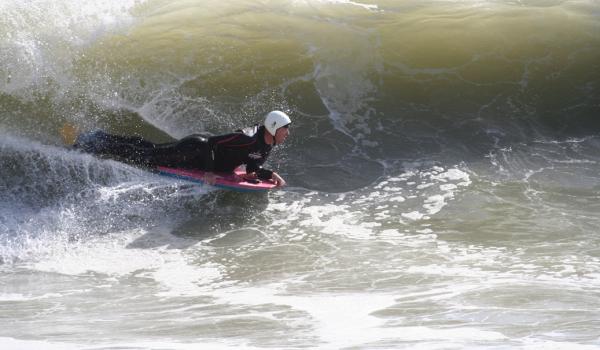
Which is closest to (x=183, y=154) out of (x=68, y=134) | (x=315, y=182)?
(x=68, y=134)

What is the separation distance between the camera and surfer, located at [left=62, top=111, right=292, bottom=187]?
30.1 feet

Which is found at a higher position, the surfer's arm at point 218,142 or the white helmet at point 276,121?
the white helmet at point 276,121

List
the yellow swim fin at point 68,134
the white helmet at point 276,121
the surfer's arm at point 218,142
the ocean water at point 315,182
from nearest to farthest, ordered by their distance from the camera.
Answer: the ocean water at point 315,182
the white helmet at point 276,121
the surfer's arm at point 218,142
the yellow swim fin at point 68,134

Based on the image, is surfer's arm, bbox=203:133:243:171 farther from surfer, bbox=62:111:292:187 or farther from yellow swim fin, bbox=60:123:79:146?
yellow swim fin, bbox=60:123:79:146

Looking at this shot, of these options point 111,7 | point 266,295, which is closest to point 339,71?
point 111,7

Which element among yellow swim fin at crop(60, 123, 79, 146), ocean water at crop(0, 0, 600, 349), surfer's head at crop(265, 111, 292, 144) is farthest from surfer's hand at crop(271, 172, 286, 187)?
yellow swim fin at crop(60, 123, 79, 146)

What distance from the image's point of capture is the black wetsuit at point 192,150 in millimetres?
9188

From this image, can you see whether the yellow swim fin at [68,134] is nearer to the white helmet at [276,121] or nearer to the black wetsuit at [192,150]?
the black wetsuit at [192,150]

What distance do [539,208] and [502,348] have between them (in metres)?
5.17

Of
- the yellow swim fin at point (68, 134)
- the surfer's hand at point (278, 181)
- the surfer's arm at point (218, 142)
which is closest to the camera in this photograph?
the surfer's arm at point (218, 142)

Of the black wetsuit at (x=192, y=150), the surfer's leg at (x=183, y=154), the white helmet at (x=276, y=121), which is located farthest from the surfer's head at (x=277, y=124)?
the surfer's leg at (x=183, y=154)

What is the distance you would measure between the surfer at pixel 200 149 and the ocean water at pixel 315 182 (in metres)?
0.24

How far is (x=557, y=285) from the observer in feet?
20.6

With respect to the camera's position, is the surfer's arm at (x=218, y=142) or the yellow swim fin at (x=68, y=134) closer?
the surfer's arm at (x=218, y=142)
